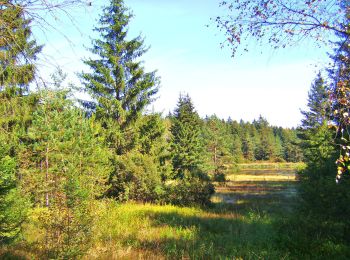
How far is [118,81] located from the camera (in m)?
24.6

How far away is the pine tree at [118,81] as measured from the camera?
78.2 feet

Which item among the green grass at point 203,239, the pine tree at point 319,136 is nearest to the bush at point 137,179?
the green grass at point 203,239

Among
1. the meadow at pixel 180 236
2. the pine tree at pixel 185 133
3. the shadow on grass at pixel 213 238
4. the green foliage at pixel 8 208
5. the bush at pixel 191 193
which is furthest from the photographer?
the pine tree at pixel 185 133

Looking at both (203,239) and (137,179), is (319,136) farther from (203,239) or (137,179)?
(203,239)

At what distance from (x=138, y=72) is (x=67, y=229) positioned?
1849cm

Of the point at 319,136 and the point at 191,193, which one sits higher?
the point at 319,136

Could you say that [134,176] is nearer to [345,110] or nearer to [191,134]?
[345,110]

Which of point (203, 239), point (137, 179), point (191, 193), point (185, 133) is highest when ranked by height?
point (185, 133)

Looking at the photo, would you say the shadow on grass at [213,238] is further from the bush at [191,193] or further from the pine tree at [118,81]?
the pine tree at [118,81]

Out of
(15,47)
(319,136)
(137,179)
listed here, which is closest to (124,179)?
(137,179)

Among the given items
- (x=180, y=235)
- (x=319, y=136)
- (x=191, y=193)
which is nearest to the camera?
(x=180, y=235)

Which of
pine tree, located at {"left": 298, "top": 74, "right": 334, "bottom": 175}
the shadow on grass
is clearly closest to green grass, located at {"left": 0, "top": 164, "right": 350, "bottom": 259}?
the shadow on grass

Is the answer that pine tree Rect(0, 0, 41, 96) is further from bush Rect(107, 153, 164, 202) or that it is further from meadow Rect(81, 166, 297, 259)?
bush Rect(107, 153, 164, 202)

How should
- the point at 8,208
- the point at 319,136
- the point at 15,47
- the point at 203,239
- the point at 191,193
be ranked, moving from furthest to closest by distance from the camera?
1. the point at 319,136
2. the point at 191,193
3. the point at 203,239
4. the point at 8,208
5. the point at 15,47
